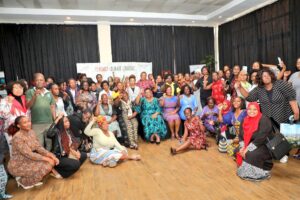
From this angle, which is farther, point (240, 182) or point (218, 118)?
point (218, 118)

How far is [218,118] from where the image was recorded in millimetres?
4410

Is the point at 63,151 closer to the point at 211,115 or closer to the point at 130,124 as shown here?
the point at 130,124

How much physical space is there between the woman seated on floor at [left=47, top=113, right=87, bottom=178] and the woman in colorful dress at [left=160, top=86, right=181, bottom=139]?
6.72 feet

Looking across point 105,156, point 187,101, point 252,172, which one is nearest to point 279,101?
point 252,172

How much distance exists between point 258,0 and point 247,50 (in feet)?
5.71

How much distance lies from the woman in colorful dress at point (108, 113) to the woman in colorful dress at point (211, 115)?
5.92 ft

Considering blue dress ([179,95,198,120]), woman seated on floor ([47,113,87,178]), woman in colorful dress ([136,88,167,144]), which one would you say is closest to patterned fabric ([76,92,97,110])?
woman in colorful dress ([136,88,167,144])

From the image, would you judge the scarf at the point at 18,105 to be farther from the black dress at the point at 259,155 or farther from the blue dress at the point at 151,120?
the black dress at the point at 259,155

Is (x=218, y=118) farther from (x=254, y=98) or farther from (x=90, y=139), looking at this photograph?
(x=90, y=139)

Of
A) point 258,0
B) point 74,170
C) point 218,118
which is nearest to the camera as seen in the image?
point 74,170

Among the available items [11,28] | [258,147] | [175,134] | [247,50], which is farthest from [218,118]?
[11,28]

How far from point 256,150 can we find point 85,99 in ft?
11.0

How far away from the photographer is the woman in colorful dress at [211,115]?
4598 millimetres

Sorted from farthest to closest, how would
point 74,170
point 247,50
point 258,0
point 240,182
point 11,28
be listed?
1. point 247,50
2. point 11,28
3. point 258,0
4. point 74,170
5. point 240,182
